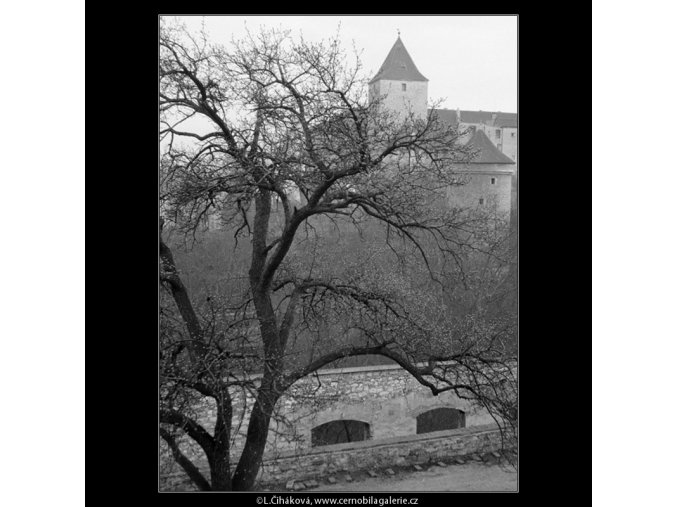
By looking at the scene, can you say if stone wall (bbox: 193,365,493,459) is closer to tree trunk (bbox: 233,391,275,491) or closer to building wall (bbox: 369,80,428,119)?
tree trunk (bbox: 233,391,275,491)

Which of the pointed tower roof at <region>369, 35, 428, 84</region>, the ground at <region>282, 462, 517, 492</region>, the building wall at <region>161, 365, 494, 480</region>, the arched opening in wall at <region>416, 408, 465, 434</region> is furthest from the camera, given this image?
the arched opening in wall at <region>416, 408, 465, 434</region>

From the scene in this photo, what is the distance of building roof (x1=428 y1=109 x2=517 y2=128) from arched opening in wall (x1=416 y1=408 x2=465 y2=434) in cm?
255

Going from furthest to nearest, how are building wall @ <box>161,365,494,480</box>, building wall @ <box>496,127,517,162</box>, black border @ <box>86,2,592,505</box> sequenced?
building wall @ <box>161,365,494,480</box> → building wall @ <box>496,127,517,162</box> → black border @ <box>86,2,592,505</box>

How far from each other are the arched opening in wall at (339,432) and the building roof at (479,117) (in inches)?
112

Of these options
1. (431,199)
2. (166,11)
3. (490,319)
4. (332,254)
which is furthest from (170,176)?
(490,319)

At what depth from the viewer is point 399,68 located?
3.77 meters

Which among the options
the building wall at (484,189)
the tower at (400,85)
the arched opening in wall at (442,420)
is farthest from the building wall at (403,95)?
the arched opening in wall at (442,420)

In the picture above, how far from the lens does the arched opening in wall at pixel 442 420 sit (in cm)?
512

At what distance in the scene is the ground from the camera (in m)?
3.51

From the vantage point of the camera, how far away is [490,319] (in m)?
4.14

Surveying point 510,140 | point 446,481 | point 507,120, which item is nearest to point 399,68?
point 507,120

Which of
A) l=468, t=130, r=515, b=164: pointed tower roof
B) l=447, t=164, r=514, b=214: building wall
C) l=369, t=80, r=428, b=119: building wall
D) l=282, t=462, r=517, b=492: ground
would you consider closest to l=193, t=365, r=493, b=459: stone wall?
l=282, t=462, r=517, b=492: ground
